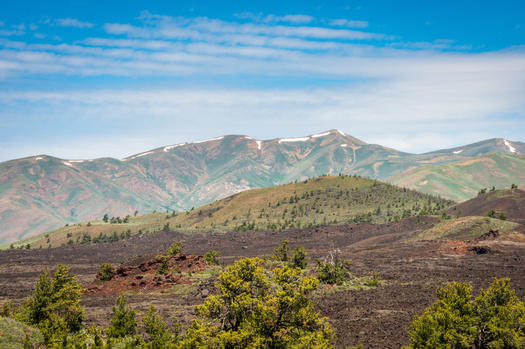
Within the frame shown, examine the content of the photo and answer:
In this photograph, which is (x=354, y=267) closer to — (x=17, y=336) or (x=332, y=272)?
(x=332, y=272)

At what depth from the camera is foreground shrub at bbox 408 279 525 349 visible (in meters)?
22.0

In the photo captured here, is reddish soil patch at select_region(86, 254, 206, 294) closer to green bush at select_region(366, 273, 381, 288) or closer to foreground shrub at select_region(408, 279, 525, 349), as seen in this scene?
green bush at select_region(366, 273, 381, 288)

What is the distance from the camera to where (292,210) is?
Answer: 15938 centimetres

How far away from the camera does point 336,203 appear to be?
527 feet

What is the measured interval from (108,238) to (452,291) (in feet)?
429

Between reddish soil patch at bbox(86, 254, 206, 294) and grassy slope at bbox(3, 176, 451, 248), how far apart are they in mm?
69422

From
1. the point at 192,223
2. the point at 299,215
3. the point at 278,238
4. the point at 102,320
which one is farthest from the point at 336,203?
the point at 102,320

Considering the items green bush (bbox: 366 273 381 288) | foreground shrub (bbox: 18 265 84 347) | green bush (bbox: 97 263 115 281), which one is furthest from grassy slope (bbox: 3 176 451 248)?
foreground shrub (bbox: 18 265 84 347)

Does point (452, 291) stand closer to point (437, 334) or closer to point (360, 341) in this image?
point (437, 334)

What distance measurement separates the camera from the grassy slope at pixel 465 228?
89312mm

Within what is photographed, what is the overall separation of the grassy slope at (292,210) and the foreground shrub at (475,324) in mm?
110735

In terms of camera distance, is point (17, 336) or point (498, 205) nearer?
point (17, 336)

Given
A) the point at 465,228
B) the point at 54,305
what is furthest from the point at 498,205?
the point at 54,305

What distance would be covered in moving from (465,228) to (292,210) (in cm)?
7525
